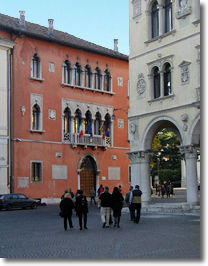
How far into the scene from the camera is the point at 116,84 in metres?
48.0

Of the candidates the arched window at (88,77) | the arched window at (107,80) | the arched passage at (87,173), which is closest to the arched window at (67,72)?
the arched window at (88,77)

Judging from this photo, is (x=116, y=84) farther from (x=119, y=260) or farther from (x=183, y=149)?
(x=119, y=260)

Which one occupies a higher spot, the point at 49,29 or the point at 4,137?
the point at 49,29

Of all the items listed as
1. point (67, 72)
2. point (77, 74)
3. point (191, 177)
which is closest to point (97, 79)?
point (77, 74)

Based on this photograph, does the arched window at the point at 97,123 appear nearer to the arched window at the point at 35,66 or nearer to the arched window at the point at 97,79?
the arched window at the point at 97,79

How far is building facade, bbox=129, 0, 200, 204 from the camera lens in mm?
27073

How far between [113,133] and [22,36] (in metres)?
12.3

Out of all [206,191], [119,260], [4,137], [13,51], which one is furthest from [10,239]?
[13,51]

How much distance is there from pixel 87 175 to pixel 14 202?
10894 millimetres

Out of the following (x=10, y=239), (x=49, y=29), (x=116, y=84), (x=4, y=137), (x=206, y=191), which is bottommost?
(x=10, y=239)

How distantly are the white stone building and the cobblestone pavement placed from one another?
54.9 ft

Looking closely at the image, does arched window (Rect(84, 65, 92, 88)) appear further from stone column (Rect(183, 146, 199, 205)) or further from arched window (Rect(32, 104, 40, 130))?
stone column (Rect(183, 146, 199, 205))

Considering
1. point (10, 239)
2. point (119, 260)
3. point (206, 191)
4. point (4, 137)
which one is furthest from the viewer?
point (4, 137)

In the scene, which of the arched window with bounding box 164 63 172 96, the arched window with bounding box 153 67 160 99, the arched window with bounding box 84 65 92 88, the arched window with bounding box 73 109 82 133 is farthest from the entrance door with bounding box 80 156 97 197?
the arched window with bounding box 164 63 172 96
